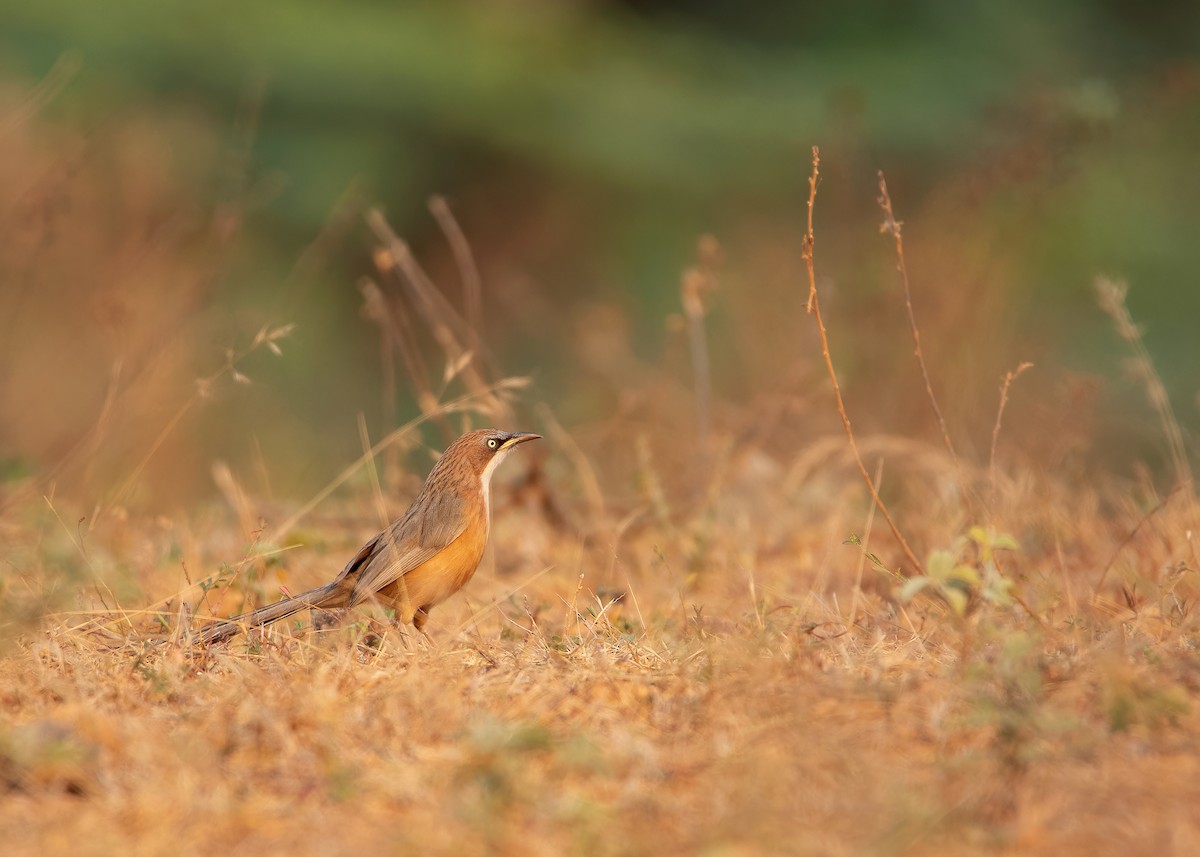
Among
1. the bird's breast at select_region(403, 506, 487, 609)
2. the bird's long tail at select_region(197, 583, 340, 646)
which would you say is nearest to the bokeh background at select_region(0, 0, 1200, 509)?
the bird's breast at select_region(403, 506, 487, 609)

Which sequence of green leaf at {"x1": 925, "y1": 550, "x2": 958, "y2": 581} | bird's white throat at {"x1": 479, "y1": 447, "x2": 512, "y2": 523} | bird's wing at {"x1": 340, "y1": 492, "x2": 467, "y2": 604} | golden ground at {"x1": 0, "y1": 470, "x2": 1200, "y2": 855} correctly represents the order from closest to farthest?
golden ground at {"x1": 0, "y1": 470, "x2": 1200, "y2": 855}
green leaf at {"x1": 925, "y1": 550, "x2": 958, "y2": 581}
bird's wing at {"x1": 340, "y1": 492, "x2": 467, "y2": 604}
bird's white throat at {"x1": 479, "y1": 447, "x2": 512, "y2": 523}

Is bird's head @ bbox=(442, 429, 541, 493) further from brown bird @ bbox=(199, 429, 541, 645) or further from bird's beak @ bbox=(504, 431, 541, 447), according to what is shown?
brown bird @ bbox=(199, 429, 541, 645)

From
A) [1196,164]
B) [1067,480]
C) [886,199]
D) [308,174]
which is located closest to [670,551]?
[1067,480]

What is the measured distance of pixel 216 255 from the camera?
7.54 meters

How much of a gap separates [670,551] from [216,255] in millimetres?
2990

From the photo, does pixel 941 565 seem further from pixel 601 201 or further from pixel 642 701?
pixel 601 201

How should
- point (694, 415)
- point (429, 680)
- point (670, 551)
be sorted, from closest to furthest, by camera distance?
point (429, 680), point (670, 551), point (694, 415)

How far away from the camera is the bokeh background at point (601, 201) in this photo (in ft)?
31.2

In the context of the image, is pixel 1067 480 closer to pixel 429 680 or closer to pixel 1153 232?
pixel 429 680

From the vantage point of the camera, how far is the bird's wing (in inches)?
197

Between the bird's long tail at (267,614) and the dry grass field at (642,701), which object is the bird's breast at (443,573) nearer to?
the dry grass field at (642,701)

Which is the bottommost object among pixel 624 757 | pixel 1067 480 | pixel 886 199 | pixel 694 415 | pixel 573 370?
pixel 573 370

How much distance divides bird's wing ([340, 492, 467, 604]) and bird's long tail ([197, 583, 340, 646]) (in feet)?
0.33

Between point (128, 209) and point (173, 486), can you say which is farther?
point (128, 209)
